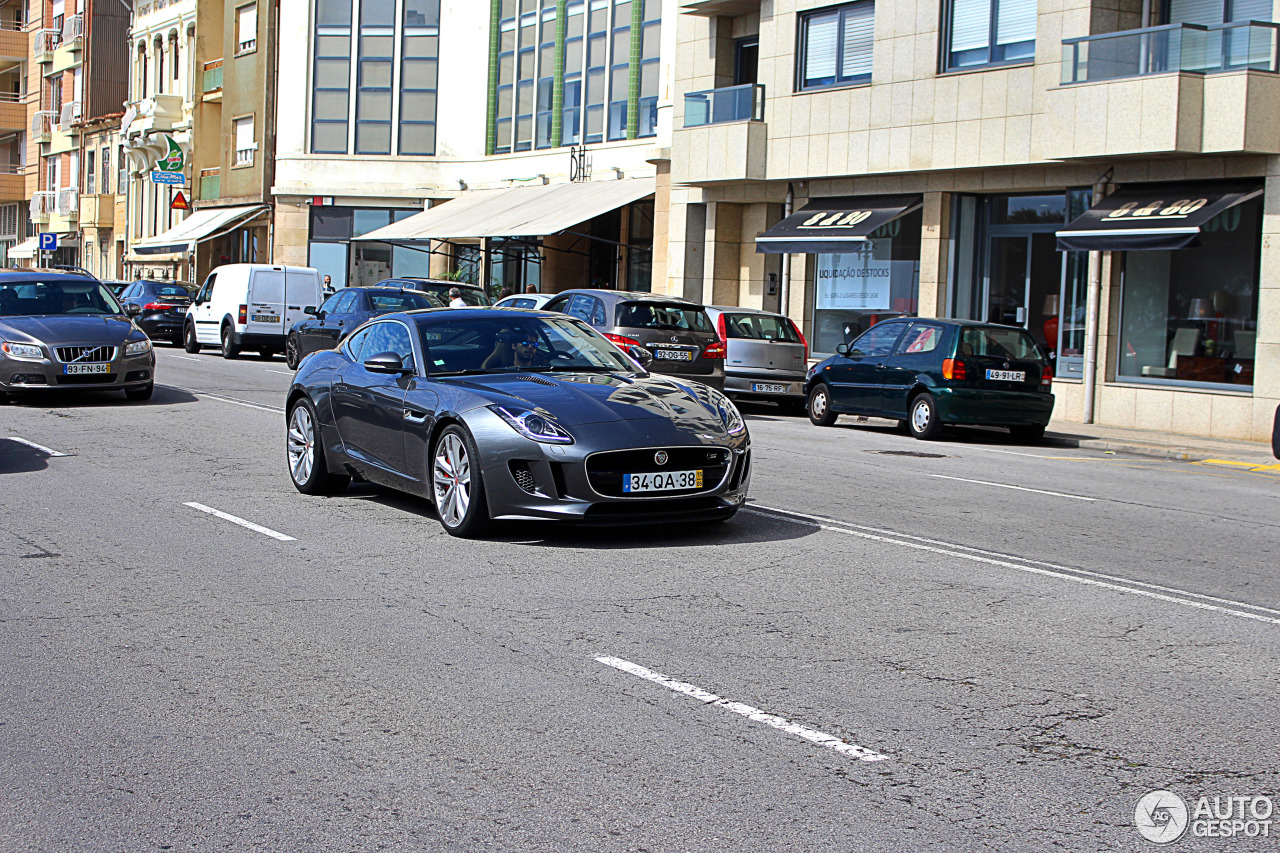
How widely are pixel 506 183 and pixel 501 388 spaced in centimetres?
3257

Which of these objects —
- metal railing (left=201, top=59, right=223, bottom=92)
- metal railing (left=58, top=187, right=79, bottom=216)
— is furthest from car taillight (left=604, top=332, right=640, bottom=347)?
metal railing (left=58, top=187, right=79, bottom=216)

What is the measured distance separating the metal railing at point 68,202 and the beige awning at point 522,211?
3548 cm

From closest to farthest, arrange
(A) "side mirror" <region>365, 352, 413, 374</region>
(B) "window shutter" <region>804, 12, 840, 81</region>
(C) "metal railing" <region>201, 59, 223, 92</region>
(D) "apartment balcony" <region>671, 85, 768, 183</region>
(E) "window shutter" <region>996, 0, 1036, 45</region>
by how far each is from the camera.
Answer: (A) "side mirror" <region>365, 352, 413, 374</region>, (E) "window shutter" <region>996, 0, 1036, 45</region>, (B) "window shutter" <region>804, 12, 840, 81</region>, (D) "apartment balcony" <region>671, 85, 768, 183</region>, (C) "metal railing" <region>201, 59, 223, 92</region>

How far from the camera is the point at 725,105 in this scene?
95.2 feet

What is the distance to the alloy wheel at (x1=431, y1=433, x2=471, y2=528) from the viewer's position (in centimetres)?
908

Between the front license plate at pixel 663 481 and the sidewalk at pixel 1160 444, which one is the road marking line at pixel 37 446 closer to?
the front license plate at pixel 663 481

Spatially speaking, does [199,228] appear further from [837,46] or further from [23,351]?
[23,351]

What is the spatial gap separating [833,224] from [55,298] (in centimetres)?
1375

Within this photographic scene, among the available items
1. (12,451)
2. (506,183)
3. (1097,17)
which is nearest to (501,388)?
(12,451)

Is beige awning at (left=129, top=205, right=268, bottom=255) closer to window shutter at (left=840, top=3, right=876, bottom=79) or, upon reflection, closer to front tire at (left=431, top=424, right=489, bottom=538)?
window shutter at (left=840, top=3, right=876, bottom=79)

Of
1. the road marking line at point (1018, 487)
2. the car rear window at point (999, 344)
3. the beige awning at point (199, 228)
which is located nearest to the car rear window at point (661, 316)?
the car rear window at point (999, 344)

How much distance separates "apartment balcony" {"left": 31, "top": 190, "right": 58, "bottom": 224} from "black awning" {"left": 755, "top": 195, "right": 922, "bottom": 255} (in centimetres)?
5352

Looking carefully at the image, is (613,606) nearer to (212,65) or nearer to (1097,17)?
(1097,17)

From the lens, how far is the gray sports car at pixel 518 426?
28.5 ft
